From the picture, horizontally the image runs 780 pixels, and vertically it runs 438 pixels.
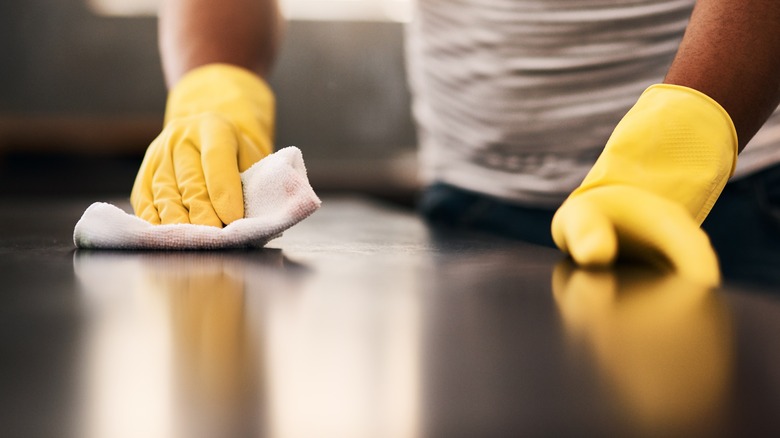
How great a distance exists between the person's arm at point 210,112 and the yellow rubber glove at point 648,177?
0.35 meters

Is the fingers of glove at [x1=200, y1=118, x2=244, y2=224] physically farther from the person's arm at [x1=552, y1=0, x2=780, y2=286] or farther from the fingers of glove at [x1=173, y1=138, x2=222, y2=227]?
the person's arm at [x1=552, y1=0, x2=780, y2=286]

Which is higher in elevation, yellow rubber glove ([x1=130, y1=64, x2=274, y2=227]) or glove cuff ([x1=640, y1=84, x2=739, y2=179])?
glove cuff ([x1=640, y1=84, x2=739, y2=179])

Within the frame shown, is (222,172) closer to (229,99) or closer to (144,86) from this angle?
(229,99)

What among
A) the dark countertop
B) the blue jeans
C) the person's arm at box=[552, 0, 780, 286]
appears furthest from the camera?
the blue jeans

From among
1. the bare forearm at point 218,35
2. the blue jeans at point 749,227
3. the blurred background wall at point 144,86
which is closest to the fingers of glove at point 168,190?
the bare forearm at point 218,35

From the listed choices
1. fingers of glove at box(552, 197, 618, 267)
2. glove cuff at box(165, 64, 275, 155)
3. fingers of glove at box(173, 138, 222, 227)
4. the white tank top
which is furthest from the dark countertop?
the white tank top

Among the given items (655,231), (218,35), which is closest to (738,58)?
(655,231)

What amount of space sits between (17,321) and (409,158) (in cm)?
338

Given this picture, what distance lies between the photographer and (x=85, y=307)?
0.47 m

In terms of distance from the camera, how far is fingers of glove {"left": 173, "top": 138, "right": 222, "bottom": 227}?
2.68 ft

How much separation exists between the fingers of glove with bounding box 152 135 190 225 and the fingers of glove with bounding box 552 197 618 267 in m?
0.39

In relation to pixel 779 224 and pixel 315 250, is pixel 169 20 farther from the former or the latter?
pixel 779 224

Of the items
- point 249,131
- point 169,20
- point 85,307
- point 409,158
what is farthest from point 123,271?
point 409,158

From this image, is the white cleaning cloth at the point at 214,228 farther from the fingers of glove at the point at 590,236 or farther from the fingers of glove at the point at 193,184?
the fingers of glove at the point at 590,236
